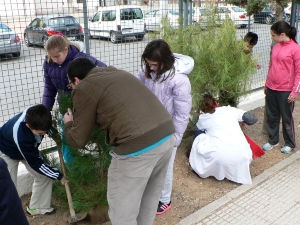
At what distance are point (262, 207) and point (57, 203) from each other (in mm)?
2067

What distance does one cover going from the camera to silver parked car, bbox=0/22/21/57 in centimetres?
374

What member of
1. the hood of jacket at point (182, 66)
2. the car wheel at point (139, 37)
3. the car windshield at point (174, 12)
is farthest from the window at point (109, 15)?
the hood of jacket at point (182, 66)

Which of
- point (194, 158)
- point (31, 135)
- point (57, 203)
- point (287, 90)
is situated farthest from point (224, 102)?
point (31, 135)

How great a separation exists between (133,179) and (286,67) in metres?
2.98

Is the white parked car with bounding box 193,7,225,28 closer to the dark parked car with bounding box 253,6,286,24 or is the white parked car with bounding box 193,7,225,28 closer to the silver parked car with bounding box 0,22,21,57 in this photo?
the dark parked car with bounding box 253,6,286,24

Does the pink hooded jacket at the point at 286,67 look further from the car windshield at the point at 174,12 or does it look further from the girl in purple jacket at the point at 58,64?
the girl in purple jacket at the point at 58,64

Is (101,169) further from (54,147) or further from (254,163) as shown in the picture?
(254,163)

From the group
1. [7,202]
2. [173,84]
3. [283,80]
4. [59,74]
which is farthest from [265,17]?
[7,202]

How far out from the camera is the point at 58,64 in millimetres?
3168

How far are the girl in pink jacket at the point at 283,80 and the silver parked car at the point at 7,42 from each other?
303 centimetres

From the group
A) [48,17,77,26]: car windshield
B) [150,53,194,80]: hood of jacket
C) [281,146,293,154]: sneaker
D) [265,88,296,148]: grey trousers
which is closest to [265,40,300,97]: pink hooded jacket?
[265,88,296,148]: grey trousers

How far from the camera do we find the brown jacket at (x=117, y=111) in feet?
6.77

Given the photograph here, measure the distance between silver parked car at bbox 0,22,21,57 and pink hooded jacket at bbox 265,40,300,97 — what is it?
3105 mm

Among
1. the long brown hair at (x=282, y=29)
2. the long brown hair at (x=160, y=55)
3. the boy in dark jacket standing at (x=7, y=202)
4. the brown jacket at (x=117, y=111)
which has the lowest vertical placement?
the boy in dark jacket standing at (x=7, y=202)
